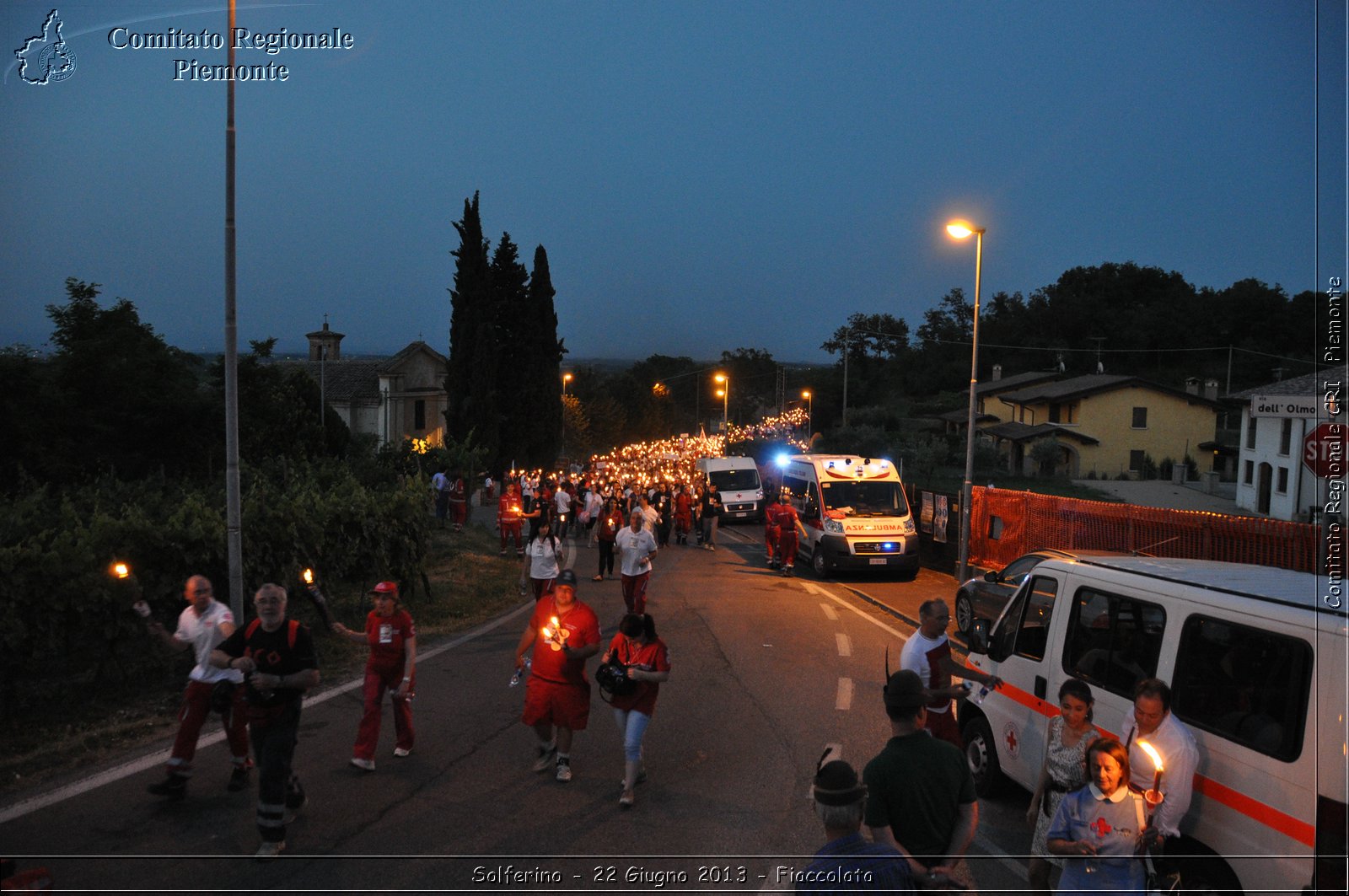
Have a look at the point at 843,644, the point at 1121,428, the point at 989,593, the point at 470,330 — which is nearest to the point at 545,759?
the point at 843,644

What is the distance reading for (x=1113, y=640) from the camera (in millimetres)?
5754

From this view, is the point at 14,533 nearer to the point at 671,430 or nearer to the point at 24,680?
the point at 24,680

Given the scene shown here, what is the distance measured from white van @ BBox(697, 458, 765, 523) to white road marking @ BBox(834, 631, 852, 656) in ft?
66.7

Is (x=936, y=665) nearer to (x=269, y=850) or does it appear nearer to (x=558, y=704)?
(x=558, y=704)

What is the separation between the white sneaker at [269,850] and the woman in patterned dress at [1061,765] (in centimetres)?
448

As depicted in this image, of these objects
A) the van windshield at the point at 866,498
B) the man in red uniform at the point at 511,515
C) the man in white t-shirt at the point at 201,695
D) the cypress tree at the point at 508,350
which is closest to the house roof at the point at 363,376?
the cypress tree at the point at 508,350

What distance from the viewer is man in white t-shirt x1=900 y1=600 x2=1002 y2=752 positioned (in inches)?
243

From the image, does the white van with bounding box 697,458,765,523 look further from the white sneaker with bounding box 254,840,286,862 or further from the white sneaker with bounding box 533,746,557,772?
the white sneaker with bounding box 254,840,286,862

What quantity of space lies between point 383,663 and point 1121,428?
56.6 meters

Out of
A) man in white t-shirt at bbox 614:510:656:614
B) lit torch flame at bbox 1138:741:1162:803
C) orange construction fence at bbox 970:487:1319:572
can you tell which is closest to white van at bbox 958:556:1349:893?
lit torch flame at bbox 1138:741:1162:803

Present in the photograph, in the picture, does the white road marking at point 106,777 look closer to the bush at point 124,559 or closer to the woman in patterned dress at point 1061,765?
the bush at point 124,559

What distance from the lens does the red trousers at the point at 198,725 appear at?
6.65 m

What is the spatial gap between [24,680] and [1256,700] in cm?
1051

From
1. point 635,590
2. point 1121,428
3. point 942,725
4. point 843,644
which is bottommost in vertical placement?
point 843,644
